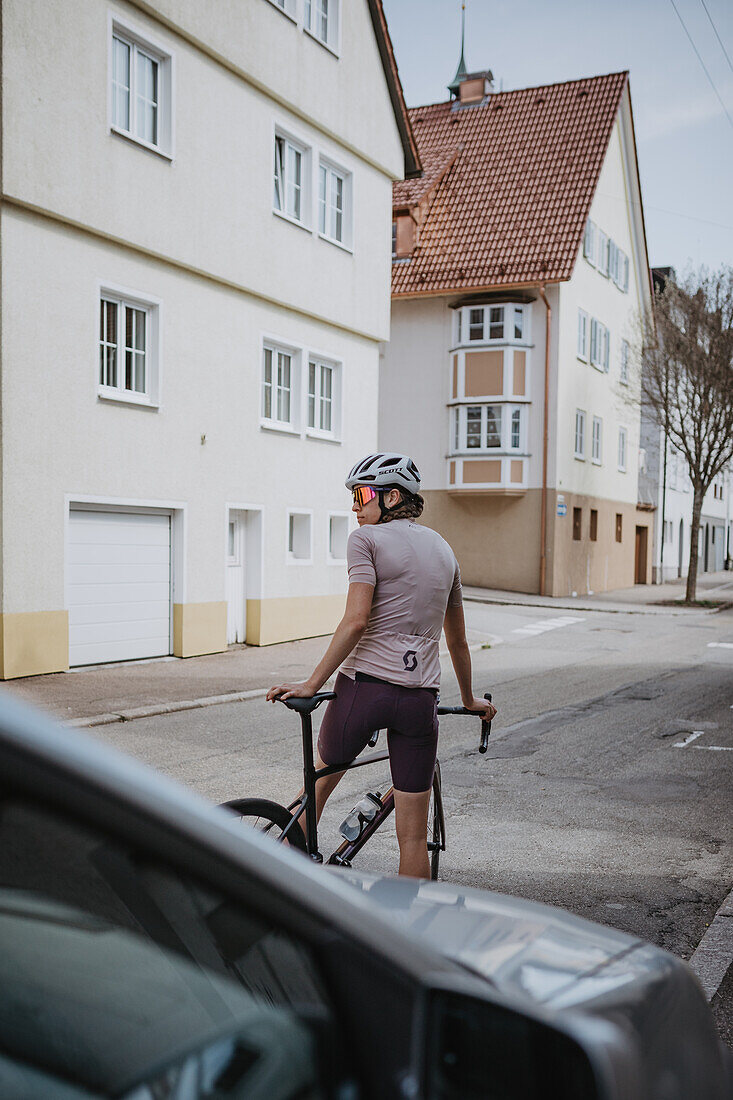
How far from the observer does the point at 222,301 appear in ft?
53.2

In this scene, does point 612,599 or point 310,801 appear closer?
point 310,801

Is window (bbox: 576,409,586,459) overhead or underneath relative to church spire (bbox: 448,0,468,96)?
underneath

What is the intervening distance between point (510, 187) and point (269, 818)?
32313 mm

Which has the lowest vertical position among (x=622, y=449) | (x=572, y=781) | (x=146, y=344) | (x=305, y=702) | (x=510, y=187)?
(x=572, y=781)

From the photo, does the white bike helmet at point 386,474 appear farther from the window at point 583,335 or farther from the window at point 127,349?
the window at point 583,335

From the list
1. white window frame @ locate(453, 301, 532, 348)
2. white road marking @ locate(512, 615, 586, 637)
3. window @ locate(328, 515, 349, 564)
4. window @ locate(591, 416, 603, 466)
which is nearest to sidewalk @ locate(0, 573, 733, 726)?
window @ locate(328, 515, 349, 564)

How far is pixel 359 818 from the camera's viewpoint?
409 centimetres

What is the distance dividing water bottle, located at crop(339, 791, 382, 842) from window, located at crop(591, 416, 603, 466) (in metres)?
32.2

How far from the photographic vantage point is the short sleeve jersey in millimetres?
4000

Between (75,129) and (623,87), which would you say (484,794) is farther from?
(623,87)

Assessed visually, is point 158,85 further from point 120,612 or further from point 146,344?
point 120,612

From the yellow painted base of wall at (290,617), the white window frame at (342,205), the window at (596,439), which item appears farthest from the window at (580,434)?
the yellow painted base of wall at (290,617)

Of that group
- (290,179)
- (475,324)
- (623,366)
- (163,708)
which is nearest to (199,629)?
(163,708)

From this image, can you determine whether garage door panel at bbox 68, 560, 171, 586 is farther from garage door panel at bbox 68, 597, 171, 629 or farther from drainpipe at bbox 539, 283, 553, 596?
drainpipe at bbox 539, 283, 553, 596
